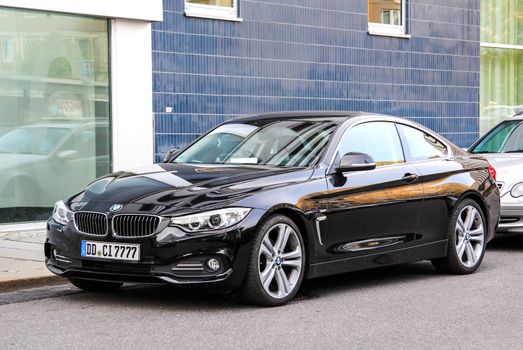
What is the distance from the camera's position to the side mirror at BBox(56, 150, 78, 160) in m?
13.8

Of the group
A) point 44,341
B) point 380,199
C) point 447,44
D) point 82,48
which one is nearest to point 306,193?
point 380,199

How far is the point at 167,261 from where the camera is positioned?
7664 millimetres

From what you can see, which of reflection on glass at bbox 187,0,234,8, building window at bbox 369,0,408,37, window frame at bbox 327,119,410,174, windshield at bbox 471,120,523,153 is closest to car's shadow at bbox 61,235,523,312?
window frame at bbox 327,119,410,174

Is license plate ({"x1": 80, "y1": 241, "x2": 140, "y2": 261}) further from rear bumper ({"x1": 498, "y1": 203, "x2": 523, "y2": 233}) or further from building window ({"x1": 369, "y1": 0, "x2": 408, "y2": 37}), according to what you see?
building window ({"x1": 369, "y1": 0, "x2": 408, "y2": 37})

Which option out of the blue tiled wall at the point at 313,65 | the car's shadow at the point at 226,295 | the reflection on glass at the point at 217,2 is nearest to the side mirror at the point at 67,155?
the blue tiled wall at the point at 313,65

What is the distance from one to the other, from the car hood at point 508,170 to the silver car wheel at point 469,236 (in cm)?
193

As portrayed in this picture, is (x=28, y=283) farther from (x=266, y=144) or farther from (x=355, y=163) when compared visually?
(x=355, y=163)

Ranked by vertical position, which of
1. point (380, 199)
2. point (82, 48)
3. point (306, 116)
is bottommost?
point (380, 199)

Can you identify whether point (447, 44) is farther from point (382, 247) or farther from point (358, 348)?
point (358, 348)

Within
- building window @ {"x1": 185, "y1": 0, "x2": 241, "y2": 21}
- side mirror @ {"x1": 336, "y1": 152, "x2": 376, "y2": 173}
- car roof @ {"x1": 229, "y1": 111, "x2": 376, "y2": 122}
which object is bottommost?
side mirror @ {"x1": 336, "y1": 152, "x2": 376, "y2": 173}

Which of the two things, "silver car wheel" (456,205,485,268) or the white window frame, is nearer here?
"silver car wheel" (456,205,485,268)

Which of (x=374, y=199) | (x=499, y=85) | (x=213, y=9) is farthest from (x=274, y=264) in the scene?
(x=499, y=85)

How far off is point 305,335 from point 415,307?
4.73ft

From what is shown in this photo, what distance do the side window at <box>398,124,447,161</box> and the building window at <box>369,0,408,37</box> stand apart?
786 cm
